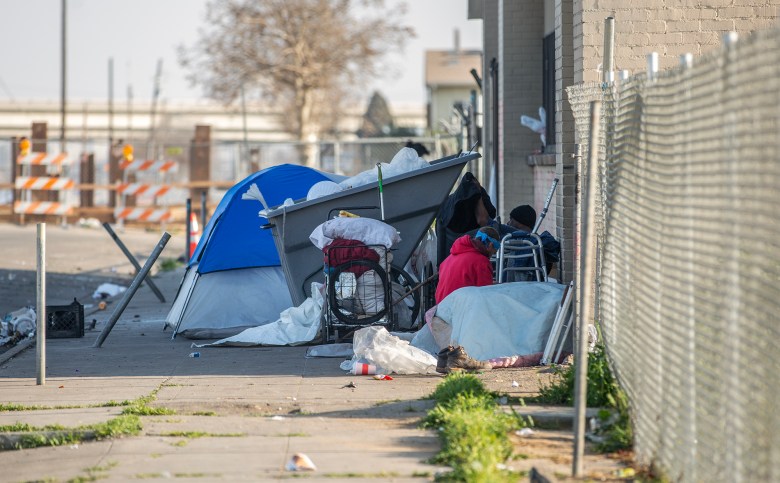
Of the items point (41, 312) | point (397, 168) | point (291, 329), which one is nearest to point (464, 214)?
point (397, 168)

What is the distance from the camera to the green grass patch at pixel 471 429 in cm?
505

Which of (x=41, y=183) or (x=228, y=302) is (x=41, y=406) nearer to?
(x=228, y=302)

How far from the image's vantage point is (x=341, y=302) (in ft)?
32.2

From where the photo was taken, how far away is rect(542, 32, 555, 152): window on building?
12.5m

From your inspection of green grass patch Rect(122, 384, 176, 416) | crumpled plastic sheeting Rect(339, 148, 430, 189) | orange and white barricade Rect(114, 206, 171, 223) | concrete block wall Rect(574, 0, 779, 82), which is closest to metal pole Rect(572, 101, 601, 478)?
green grass patch Rect(122, 384, 176, 416)

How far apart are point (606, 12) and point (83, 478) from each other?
5.45 m

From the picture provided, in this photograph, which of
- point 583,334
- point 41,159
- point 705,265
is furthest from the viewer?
point 41,159

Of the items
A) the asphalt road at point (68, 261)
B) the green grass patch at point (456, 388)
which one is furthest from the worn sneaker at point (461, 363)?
the asphalt road at point (68, 261)

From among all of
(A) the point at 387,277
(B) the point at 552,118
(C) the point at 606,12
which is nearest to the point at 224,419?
(A) the point at 387,277

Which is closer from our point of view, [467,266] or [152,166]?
[467,266]

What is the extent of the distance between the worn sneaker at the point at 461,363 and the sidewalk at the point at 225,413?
0.38 feet

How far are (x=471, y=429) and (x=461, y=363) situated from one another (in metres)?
2.43

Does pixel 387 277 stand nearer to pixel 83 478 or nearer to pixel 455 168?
pixel 455 168

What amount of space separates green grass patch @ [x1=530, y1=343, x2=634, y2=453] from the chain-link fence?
0.14 m
